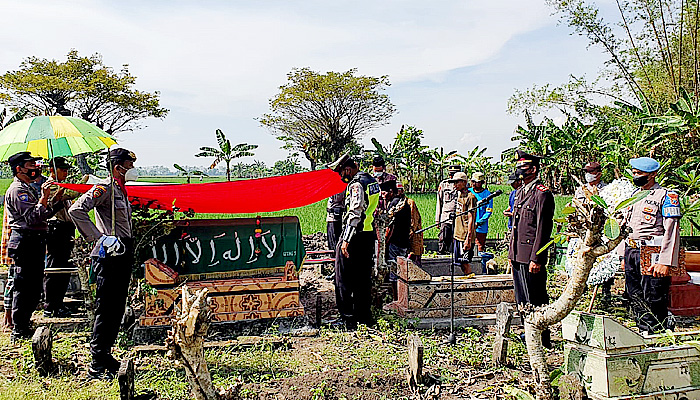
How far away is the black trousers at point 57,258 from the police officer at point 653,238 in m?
6.03

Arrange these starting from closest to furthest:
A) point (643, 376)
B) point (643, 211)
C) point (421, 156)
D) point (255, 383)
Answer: point (643, 376) → point (255, 383) → point (643, 211) → point (421, 156)

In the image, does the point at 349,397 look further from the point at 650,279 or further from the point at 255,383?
the point at 650,279

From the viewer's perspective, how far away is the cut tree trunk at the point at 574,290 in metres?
3.13

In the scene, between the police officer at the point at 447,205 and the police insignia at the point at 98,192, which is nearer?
the police insignia at the point at 98,192

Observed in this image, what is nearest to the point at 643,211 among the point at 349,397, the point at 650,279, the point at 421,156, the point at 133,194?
the point at 650,279

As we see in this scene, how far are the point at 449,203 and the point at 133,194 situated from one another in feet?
15.7

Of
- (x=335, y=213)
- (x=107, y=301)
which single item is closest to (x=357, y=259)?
(x=335, y=213)

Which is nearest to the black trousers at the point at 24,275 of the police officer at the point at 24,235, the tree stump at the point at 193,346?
the police officer at the point at 24,235

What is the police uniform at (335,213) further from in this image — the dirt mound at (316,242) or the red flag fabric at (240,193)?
the dirt mound at (316,242)

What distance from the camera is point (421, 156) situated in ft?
91.4

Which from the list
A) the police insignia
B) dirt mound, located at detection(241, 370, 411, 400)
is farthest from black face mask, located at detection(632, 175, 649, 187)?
the police insignia

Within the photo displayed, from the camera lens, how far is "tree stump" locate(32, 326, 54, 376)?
4.32m

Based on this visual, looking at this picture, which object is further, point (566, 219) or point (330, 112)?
Answer: point (330, 112)

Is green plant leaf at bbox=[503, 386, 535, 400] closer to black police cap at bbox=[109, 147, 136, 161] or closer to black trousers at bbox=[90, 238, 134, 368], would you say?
black trousers at bbox=[90, 238, 134, 368]
